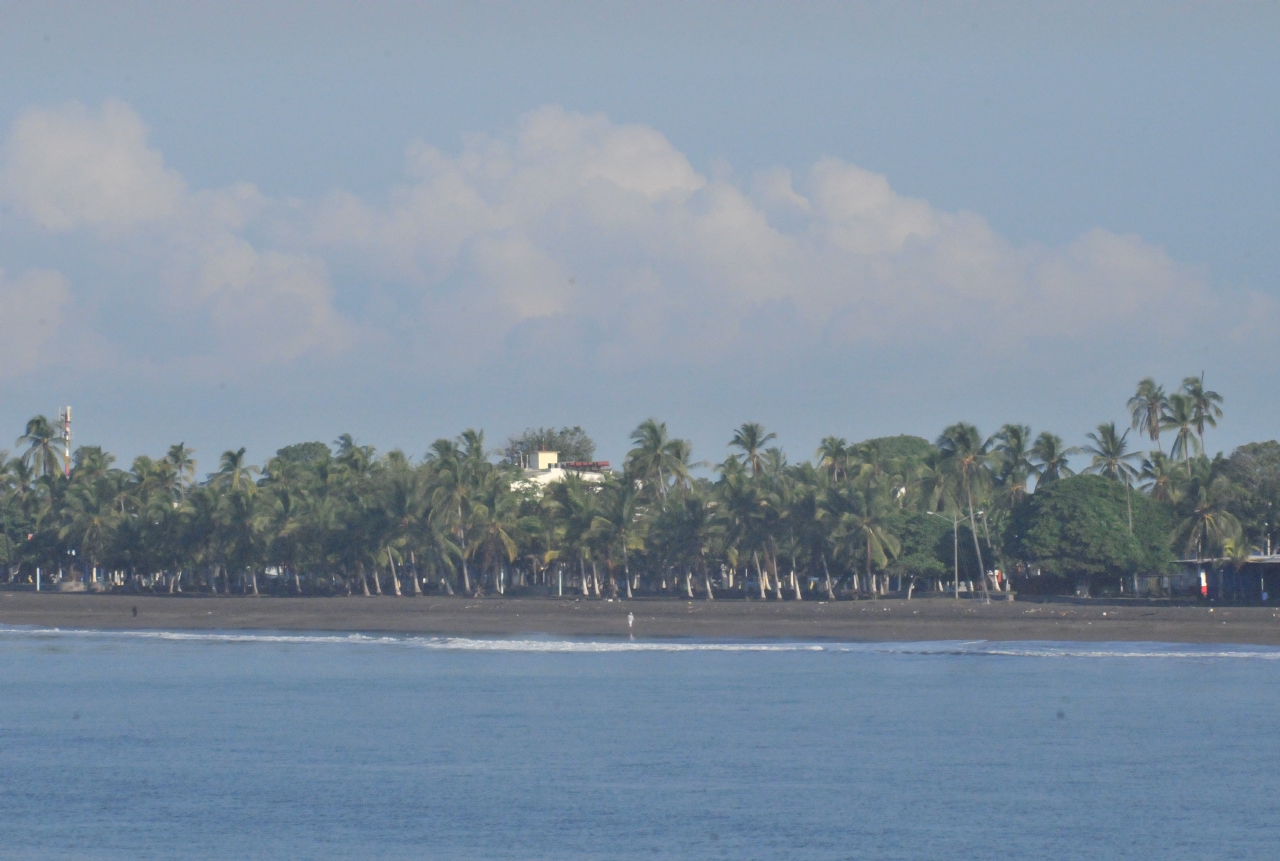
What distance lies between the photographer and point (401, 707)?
38625 millimetres

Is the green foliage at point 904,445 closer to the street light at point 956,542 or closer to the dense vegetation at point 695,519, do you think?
the dense vegetation at point 695,519

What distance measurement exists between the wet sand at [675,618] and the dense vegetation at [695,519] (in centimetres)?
305

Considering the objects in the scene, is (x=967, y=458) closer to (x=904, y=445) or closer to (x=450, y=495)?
(x=450, y=495)

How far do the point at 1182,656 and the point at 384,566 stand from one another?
144 feet

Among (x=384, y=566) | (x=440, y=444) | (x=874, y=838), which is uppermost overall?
(x=440, y=444)

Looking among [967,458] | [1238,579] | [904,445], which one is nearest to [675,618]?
[967,458]

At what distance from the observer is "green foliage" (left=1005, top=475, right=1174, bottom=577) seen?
223 feet

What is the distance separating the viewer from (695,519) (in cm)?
7525

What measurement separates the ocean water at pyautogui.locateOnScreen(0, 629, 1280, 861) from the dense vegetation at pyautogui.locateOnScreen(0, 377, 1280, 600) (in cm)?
1994

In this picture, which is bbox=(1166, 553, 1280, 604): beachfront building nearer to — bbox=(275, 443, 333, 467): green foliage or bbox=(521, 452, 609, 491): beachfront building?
bbox=(521, 452, 609, 491): beachfront building

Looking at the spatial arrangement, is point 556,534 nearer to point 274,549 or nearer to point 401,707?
point 274,549

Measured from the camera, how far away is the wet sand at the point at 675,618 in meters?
58.9

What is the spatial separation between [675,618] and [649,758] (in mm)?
38443

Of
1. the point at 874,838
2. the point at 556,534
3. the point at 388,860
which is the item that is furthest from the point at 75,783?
the point at 556,534
